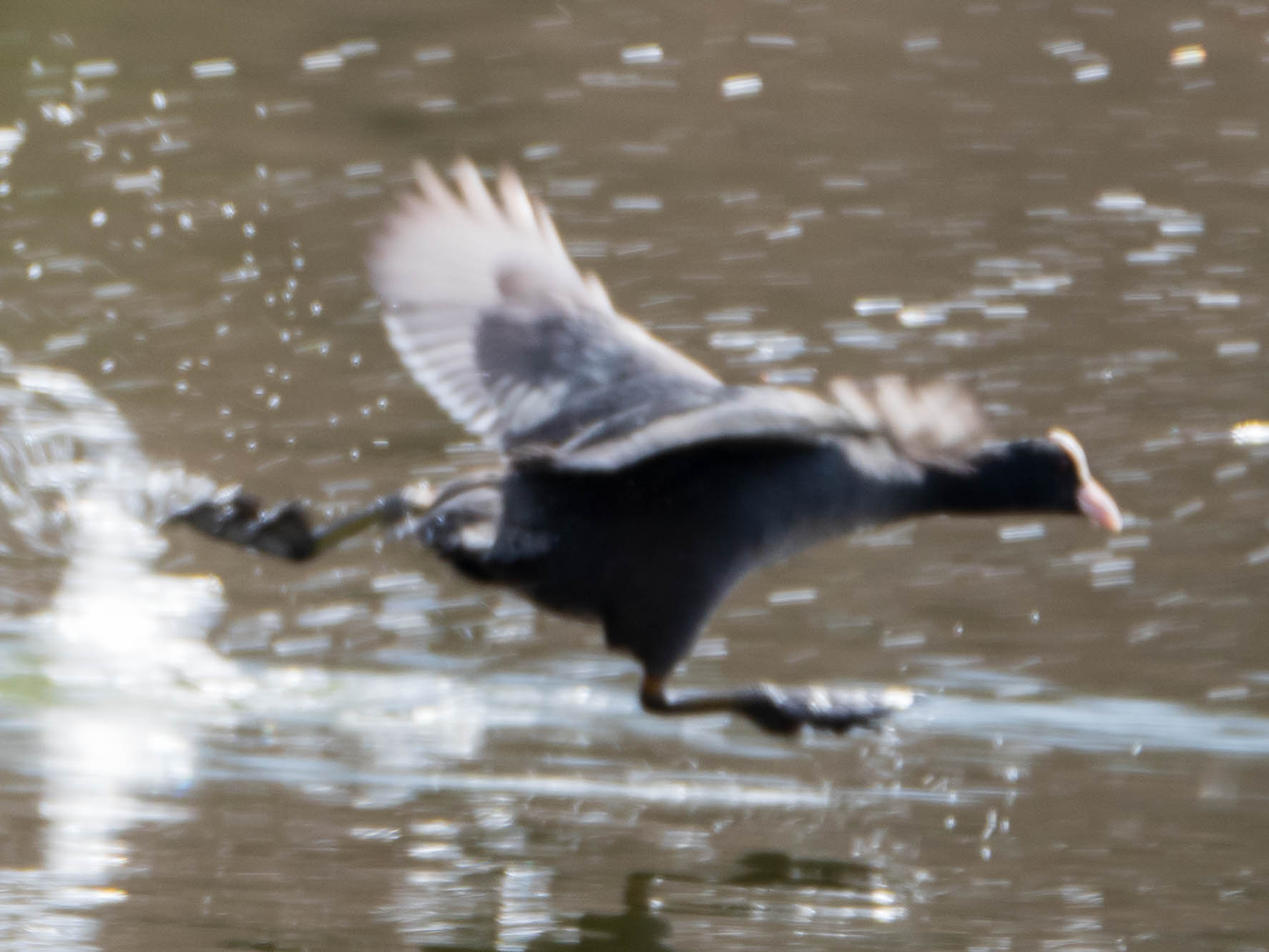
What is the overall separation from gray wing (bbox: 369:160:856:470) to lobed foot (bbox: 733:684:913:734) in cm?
52

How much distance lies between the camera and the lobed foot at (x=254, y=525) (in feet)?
12.7

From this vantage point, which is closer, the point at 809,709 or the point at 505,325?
the point at 809,709

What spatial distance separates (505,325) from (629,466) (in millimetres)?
727

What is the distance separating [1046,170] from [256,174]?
109 inches

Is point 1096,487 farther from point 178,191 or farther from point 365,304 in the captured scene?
point 178,191

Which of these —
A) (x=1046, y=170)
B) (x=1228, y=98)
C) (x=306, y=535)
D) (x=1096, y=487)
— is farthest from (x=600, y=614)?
(x=1228, y=98)

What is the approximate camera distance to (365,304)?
20.8 ft

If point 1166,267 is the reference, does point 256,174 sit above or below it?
above

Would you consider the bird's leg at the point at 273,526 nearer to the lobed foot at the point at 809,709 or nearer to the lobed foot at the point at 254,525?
the lobed foot at the point at 254,525

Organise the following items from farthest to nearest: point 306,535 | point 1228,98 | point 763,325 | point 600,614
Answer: point 1228,98 → point 763,325 → point 306,535 → point 600,614

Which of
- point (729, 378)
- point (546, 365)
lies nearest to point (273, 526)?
point (546, 365)

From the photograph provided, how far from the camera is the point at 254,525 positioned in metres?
3.90

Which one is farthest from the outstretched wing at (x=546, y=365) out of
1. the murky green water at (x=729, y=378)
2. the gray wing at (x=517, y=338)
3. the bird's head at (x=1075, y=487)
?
the murky green water at (x=729, y=378)

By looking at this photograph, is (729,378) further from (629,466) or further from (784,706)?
(629,466)
